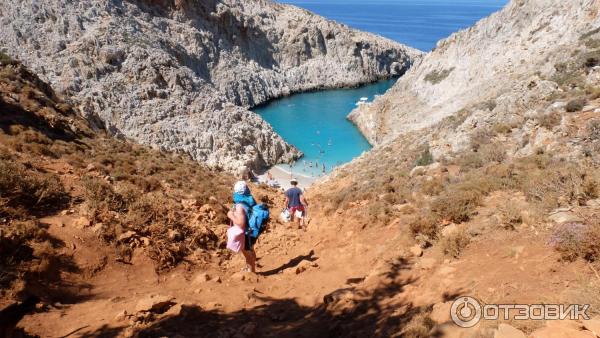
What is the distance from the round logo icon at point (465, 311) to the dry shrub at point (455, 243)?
1.60 m

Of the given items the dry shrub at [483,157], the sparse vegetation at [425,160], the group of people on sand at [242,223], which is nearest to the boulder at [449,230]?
the group of people on sand at [242,223]

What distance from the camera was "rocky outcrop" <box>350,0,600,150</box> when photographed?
1875 centimetres

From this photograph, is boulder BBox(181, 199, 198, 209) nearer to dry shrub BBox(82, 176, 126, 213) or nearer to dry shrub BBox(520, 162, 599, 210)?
dry shrub BBox(82, 176, 126, 213)

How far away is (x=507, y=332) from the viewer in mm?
3570

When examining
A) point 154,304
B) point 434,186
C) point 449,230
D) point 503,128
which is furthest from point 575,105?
point 154,304

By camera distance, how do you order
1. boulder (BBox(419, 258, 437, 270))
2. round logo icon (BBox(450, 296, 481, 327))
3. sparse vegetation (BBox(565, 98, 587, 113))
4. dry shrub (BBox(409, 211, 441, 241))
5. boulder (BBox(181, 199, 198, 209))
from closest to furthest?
round logo icon (BBox(450, 296, 481, 327)) → boulder (BBox(419, 258, 437, 270)) → dry shrub (BBox(409, 211, 441, 241)) → boulder (BBox(181, 199, 198, 209)) → sparse vegetation (BBox(565, 98, 587, 113))

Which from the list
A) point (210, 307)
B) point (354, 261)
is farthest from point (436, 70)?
point (210, 307)

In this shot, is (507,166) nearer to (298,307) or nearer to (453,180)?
(453,180)

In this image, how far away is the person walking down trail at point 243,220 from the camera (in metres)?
6.68

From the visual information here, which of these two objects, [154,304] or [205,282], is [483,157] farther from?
[154,304]

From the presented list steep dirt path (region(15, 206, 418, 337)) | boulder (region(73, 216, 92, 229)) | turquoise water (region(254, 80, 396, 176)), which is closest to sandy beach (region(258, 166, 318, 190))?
turquoise water (region(254, 80, 396, 176))

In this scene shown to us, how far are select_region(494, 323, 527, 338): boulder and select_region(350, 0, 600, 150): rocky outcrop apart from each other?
12802mm

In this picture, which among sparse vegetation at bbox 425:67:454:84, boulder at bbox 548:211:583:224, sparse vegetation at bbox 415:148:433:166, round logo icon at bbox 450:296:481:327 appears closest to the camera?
round logo icon at bbox 450:296:481:327

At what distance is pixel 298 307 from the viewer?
19.4ft
